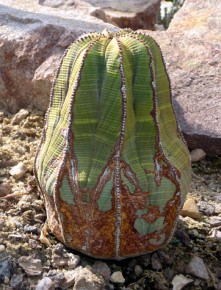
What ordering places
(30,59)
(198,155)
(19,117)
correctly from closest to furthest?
1. (198,155)
2. (19,117)
3. (30,59)

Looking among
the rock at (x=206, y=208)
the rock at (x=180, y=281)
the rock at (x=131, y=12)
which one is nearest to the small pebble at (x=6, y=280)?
the rock at (x=180, y=281)

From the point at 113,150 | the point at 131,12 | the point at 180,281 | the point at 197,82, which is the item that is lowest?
the point at 131,12

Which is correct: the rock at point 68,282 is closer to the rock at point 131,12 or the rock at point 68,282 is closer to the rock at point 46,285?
the rock at point 46,285

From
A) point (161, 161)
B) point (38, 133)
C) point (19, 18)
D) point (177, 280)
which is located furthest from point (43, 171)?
point (19, 18)

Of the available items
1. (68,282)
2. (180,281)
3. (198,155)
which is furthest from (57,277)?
(198,155)

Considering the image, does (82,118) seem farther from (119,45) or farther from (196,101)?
(196,101)

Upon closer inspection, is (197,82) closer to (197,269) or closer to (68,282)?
(197,269)

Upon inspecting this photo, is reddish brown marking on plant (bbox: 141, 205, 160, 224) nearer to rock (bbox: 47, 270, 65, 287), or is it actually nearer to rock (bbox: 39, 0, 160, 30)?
rock (bbox: 47, 270, 65, 287)

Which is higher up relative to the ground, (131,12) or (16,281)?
(16,281)
